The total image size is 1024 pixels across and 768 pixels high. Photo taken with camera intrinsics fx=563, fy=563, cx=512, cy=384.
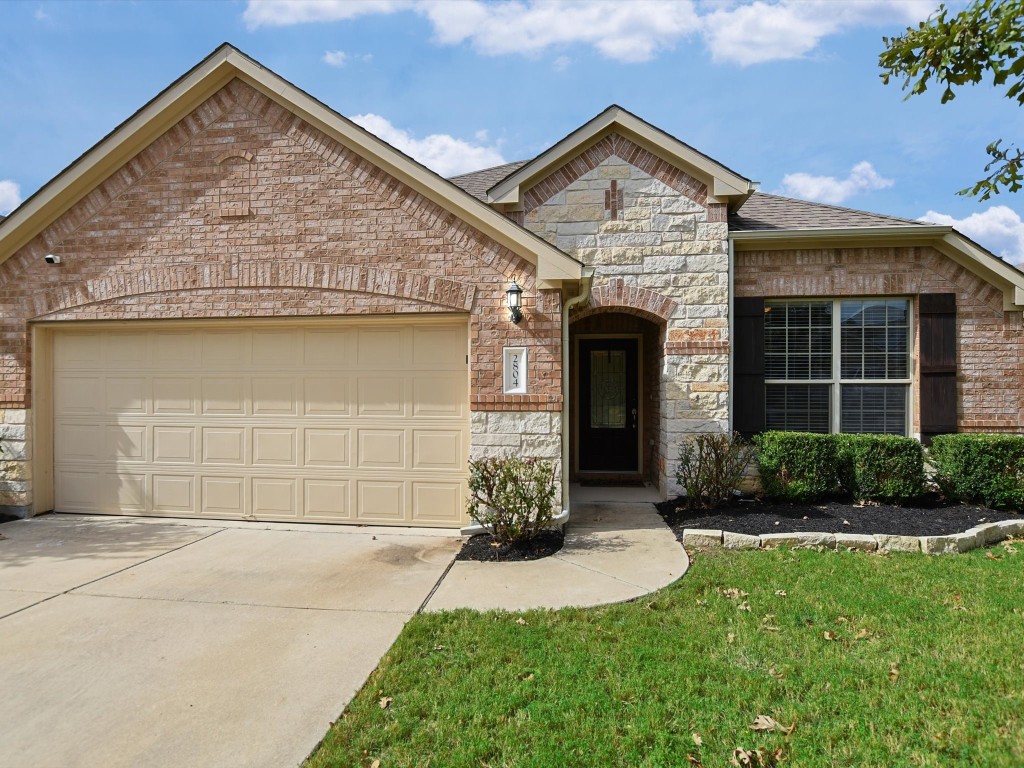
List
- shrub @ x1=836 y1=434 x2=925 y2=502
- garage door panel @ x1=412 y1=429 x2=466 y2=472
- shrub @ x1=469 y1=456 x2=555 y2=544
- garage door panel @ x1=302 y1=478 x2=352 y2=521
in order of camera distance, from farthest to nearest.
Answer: shrub @ x1=836 y1=434 x2=925 y2=502 < garage door panel @ x1=302 y1=478 x2=352 y2=521 < garage door panel @ x1=412 y1=429 x2=466 y2=472 < shrub @ x1=469 y1=456 x2=555 y2=544

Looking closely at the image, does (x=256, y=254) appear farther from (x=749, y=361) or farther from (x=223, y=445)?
(x=749, y=361)

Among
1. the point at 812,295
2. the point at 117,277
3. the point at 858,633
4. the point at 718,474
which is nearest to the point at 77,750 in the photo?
the point at 858,633

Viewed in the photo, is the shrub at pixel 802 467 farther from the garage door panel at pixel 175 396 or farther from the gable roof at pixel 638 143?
the garage door panel at pixel 175 396

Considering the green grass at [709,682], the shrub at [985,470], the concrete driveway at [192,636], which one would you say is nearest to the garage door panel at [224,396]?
the concrete driveway at [192,636]

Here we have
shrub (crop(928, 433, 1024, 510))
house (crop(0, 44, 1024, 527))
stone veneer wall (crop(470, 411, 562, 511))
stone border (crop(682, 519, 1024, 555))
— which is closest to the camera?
stone border (crop(682, 519, 1024, 555))

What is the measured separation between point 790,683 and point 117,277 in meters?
8.26

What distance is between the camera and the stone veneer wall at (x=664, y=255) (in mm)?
8070

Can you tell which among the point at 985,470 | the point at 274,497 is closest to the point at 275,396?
the point at 274,497

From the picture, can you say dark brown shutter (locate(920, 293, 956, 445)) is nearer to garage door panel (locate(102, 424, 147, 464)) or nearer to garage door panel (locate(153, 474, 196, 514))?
garage door panel (locate(153, 474, 196, 514))

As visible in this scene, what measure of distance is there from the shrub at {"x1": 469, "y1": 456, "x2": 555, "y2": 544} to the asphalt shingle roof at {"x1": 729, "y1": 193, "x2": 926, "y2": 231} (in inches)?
198

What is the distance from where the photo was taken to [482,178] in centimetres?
1040

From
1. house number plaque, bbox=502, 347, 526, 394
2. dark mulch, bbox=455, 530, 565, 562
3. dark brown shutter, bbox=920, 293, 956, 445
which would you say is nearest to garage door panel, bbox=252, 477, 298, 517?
dark mulch, bbox=455, 530, 565, 562

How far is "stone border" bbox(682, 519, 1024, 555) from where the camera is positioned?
5855 mm

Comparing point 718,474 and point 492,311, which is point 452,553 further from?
point 718,474
